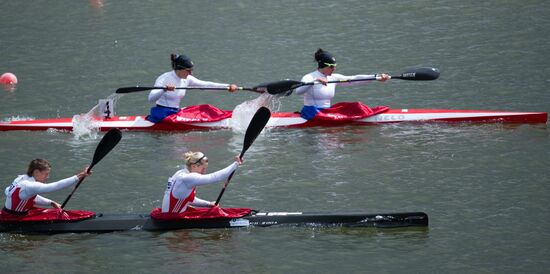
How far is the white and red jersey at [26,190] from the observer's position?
1482 cm

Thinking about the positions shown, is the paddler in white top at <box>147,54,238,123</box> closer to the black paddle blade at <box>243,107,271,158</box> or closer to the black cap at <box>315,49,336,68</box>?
the black cap at <box>315,49,336,68</box>

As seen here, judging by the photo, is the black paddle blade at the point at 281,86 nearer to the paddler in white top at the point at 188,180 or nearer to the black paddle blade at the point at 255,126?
the black paddle blade at the point at 255,126

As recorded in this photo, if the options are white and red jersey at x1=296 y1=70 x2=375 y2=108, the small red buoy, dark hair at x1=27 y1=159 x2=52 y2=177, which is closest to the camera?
dark hair at x1=27 y1=159 x2=52 y2=177

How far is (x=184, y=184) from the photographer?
48.9 ft

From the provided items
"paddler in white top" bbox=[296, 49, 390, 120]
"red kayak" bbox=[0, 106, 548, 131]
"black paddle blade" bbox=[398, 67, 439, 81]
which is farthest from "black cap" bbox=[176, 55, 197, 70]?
"black paddle blade" bbox=[398, 67, 439, 81]

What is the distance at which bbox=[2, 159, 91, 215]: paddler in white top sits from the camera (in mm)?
14836

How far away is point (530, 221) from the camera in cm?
1565

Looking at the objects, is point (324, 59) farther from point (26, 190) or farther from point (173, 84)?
point (26, 190)

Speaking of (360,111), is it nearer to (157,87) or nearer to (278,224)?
(157,87)

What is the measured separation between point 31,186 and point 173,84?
644 centimetres

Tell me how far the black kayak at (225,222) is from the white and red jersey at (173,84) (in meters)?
5.73

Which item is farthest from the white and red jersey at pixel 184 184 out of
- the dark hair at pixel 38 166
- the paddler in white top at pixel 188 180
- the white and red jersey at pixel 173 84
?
the white and red jersey at pixel 173 84

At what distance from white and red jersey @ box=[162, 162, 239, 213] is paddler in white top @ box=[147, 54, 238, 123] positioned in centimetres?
576

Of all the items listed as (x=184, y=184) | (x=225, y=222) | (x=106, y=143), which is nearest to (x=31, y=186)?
(x=106, y=143)
